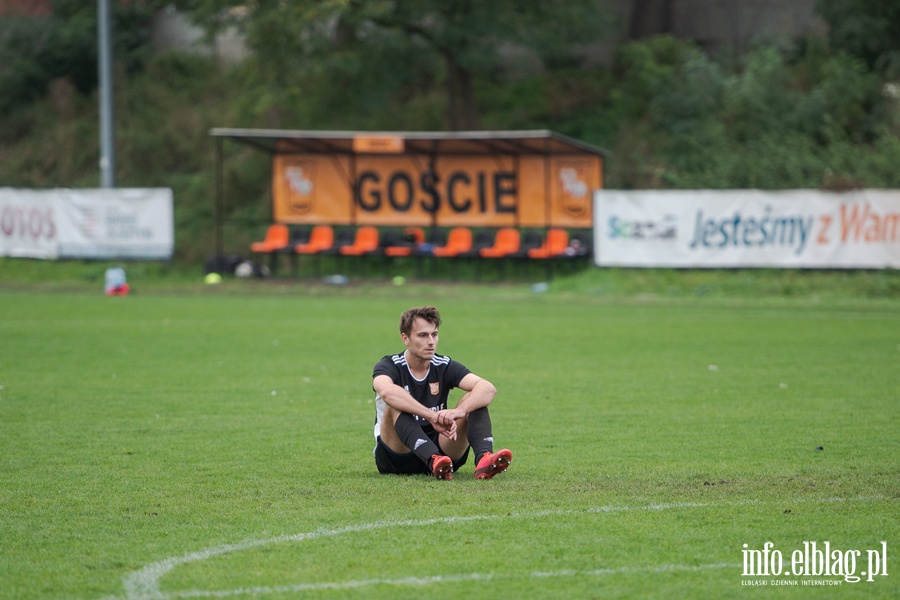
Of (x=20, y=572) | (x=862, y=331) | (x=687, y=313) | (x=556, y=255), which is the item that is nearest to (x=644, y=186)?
(x=556, y=255)

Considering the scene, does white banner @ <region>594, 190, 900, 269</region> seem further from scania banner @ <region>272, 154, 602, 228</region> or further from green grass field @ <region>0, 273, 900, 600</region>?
green grass field @ <region>0, 273, 900, 600</region>

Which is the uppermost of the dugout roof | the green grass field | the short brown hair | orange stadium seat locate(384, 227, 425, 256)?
the dugout roof

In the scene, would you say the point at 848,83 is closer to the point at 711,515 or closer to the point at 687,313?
the point at 687,313

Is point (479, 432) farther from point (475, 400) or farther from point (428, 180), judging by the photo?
point (428, 180)

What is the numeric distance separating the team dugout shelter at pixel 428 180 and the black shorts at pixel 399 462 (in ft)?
63.8

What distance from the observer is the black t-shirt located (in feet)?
27.8

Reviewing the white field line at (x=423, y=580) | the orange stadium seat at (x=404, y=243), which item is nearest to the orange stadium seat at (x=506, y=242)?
the orange stadium seat at (x=404, y=243)

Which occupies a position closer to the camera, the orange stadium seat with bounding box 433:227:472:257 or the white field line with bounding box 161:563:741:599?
the white field line with bounding box 161:563:741:599

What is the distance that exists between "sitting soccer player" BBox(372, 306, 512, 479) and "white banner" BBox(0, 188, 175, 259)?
2201cm

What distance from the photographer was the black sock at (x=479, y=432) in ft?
27.1

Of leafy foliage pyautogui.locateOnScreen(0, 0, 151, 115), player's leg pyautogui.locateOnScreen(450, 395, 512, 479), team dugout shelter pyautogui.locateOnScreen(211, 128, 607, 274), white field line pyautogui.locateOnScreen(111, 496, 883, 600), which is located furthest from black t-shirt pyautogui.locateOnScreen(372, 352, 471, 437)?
leafy foliage pyautogui.locateOnScreen(0, 0, 151, 115)

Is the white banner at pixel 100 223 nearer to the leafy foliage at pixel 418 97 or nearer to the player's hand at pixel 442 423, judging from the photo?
the leafy foliage at pixel 418 97

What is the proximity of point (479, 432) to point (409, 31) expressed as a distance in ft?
93.9

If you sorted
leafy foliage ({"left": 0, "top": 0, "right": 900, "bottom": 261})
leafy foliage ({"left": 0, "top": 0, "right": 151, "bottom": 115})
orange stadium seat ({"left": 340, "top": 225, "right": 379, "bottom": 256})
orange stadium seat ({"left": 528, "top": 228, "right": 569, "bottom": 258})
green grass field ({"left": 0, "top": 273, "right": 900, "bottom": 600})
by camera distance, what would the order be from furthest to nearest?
1. leafy foliage ({"left": 0, "top": 0, "right": 151, "bottom": 115})
2. leafy foliage ({"left": 0, "top": 0, "right": 900, "bottom": 261})
3. orange stadium seat ({"left": 340, "top": 225, "right": 379, "bottom": 256})
4. orange stadium seat ({"left": 528, "top": 228, "right": 569, "bottom": 258})
5. green grass field ({"left": 0, "top": 273, "right": 900, "bottom": 600})
